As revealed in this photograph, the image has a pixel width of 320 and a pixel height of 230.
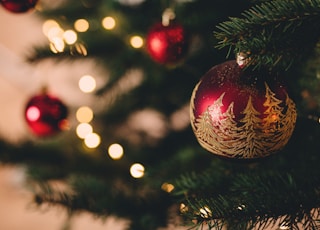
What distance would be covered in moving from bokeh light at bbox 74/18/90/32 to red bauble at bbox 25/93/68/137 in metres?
0.23

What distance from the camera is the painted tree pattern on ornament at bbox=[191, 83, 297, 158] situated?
45 centimetres

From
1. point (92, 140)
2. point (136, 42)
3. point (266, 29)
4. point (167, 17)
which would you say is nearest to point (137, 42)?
point (136, 42)

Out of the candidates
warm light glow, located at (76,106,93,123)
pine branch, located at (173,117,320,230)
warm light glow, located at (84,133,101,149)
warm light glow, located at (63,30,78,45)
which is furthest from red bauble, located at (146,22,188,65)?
A: warm light glow, located at (76,106,93,123)

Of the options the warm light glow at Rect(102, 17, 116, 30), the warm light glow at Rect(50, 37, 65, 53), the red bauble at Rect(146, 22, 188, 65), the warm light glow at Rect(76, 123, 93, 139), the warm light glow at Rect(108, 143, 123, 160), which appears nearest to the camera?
the red bauble at Rect(146, 22, 188, 65)

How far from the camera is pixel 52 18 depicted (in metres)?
1.11

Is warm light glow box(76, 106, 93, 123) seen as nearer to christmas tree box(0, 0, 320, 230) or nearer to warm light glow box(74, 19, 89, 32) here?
christmas tree box(0, 0, 320, 230)

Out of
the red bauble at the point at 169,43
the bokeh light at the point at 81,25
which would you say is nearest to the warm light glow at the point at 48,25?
the bokeh light at the point at 81,25

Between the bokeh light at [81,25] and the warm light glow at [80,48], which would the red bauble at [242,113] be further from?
the bokeh light at [81,25]

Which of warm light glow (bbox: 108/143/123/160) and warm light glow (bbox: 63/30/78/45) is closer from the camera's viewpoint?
warm light glow (bbox: 63/30/78/45)

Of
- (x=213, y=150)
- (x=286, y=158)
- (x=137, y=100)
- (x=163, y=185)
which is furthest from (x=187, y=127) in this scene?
(x=213, y=150)

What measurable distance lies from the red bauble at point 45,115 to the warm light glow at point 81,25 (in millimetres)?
234

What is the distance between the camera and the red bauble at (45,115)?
32.9 inches

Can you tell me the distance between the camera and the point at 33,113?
84 centimetres

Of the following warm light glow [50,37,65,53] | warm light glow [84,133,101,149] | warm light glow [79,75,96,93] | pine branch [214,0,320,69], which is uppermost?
warm light glow [79,75,96,93]
